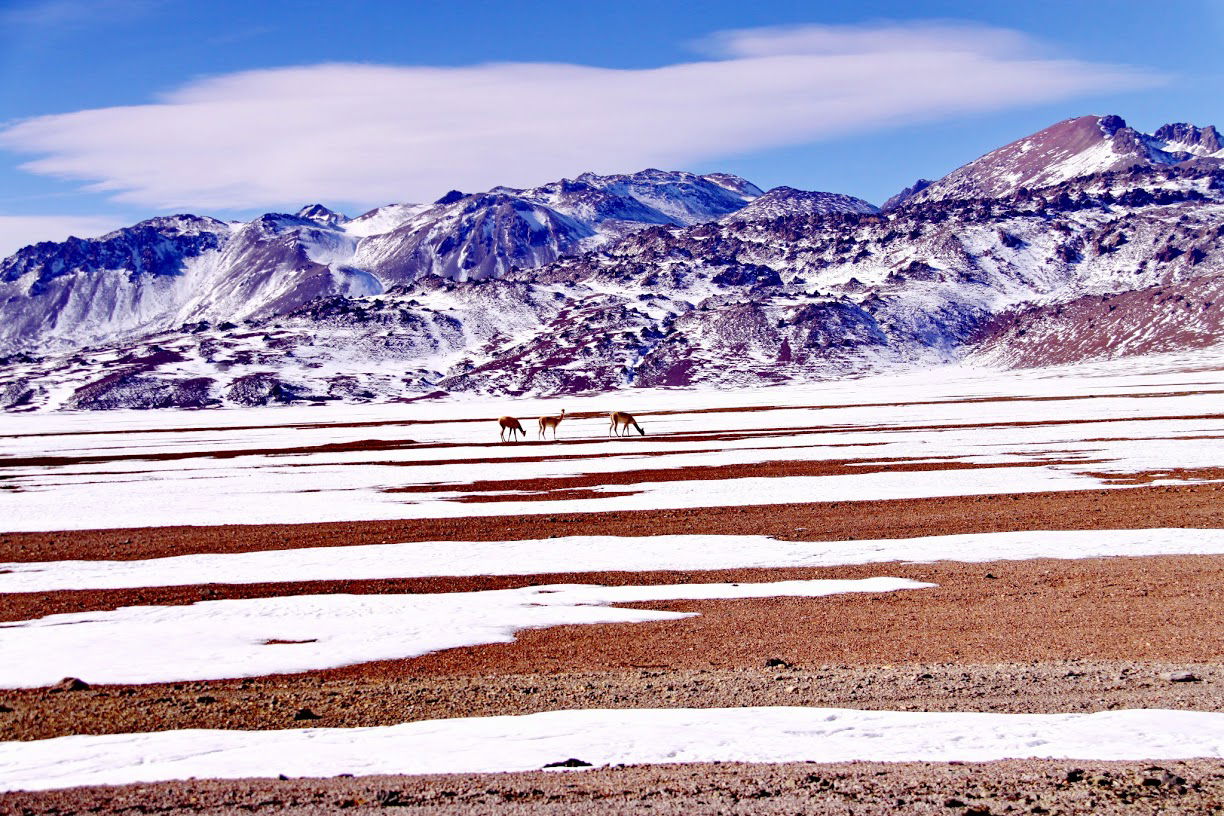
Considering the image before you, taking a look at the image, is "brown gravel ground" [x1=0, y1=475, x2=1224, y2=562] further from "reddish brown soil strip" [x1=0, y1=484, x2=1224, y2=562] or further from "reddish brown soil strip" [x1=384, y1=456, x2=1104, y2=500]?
"reddish brown soil strip" [x1=384, y1=456, x2=1104, y2=500]

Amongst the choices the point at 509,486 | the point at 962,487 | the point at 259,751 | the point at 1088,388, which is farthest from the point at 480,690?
the point at 1088,388

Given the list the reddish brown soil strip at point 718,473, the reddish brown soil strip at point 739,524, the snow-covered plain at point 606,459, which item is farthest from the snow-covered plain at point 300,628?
the reddish brown soil strip at point 718,473

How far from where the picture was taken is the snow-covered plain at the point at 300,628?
15.4 m

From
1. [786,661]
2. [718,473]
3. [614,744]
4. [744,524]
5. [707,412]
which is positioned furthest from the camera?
[707,412]

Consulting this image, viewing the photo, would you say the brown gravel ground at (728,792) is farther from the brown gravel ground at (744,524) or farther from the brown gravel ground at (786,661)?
the brown gravel ground at (744,524)

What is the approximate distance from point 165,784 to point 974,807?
792 centimetres

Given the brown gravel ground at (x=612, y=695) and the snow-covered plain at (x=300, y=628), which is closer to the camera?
the brown gravel ground at (x=612, y=695)

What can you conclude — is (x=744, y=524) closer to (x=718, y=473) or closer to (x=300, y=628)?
(x=718, y=473)

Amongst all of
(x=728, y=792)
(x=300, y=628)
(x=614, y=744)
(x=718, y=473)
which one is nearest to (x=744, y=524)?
(x=718, y=473)

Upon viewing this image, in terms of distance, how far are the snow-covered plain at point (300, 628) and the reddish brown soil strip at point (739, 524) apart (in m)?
7.22

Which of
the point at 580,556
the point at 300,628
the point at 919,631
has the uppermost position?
the point at 300,628

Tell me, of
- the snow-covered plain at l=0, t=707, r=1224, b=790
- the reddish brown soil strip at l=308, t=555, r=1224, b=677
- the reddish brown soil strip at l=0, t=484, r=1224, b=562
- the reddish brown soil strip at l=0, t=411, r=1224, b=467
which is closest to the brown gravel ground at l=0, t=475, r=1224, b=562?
the reddish brown soil strip at l=0, t=484, r=1224, b=562

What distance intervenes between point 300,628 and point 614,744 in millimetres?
8748

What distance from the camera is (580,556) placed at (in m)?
24.6
